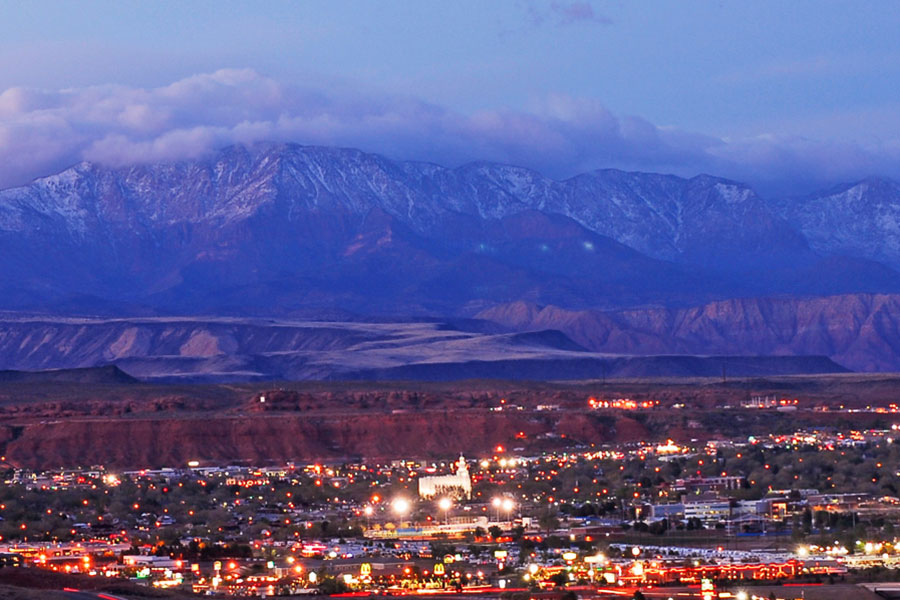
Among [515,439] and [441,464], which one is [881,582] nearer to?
[441,464]

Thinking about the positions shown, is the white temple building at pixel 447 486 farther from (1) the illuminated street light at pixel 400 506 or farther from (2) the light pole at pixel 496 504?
(1) the illuminated street light at pixel 400 506

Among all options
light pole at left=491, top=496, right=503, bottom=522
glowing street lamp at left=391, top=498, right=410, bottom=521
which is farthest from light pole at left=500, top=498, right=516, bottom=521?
glowing street lamp at left=391, top=498, right=410, bottom=521

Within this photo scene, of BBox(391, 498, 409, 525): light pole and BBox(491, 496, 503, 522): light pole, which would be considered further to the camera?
BBox(391, 498, 409, 525): light pole

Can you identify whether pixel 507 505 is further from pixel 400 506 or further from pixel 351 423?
pixel 351 423

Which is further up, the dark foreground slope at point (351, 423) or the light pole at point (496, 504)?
the dark foreground slope at point (351, 423)

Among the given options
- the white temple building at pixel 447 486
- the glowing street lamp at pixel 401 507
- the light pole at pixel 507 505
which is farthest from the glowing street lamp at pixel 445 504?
the white temple building at pixel 447 486

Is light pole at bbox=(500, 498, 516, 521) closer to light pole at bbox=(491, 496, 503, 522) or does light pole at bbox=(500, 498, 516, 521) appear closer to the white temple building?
light pole at bbox=(491, 496, 503, 522)

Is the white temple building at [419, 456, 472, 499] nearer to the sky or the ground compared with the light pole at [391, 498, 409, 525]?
nearer to the sky

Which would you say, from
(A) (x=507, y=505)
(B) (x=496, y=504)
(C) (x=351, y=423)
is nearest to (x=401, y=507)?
(B) (x=496, y=504)
